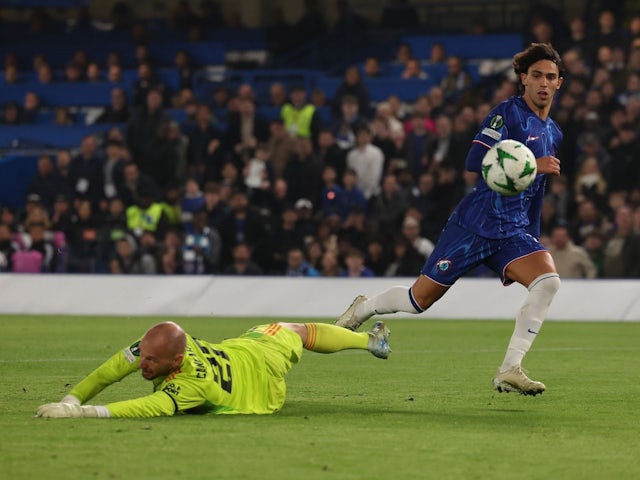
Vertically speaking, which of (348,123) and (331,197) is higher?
(348,123)

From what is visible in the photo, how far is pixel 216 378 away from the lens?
26.8 ft

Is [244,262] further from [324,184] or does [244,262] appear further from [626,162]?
[626,162]

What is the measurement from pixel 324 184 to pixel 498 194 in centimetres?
1229

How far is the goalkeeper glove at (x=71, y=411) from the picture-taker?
788cm

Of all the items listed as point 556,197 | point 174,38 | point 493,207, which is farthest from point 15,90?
point 493,207

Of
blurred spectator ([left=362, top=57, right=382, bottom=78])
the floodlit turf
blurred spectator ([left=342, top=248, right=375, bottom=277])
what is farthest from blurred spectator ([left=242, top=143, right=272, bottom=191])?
the floodlit turf

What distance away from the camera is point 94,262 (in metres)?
21.6

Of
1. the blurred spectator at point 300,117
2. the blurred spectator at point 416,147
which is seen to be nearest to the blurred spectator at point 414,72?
the blurred spectator at point 300,117

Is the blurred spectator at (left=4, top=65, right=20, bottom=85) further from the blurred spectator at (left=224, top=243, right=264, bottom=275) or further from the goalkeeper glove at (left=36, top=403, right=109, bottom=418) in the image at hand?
the goalkeeper glove at (left=36, top=403, right=109, bottom=418)

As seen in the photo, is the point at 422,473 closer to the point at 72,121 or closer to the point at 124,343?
the point at 124,343

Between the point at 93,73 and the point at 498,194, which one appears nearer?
the point at 498,194

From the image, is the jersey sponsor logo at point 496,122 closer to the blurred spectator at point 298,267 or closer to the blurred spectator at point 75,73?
the blurred spectator at point 298,267

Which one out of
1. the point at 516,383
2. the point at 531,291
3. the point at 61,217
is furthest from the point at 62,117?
the point at 516,383

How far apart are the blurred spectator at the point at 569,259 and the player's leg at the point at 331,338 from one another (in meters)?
9.96
